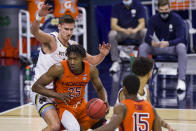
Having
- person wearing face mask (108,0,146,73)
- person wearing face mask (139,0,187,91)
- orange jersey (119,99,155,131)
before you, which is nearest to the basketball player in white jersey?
orange jersey (119,99,155,131)

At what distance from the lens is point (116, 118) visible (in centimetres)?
318

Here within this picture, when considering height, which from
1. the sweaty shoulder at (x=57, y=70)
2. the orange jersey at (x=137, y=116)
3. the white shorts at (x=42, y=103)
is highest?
the sweaty shoulder at (x=57, y=70)

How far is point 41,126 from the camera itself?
5320 millimetres

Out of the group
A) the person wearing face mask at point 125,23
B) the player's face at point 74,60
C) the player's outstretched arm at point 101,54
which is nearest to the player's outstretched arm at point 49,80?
the player's face at point 74,60

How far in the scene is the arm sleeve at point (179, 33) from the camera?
25.9 feet

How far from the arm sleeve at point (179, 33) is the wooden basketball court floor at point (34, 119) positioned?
2.04 metres

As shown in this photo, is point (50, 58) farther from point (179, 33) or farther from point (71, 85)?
point (179, 33)

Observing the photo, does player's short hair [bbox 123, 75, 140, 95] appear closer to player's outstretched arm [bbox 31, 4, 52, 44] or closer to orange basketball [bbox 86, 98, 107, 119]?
orange basketball [bbox 86, 98, 107, 119]

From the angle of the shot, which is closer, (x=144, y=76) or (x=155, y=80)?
(x=144, y=76)

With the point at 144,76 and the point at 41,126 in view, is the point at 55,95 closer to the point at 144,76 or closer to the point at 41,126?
the point at 144,76

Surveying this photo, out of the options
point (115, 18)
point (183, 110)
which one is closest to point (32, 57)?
point (115, 18)

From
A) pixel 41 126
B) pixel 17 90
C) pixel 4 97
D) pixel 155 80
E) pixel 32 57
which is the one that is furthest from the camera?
pixel 32 57

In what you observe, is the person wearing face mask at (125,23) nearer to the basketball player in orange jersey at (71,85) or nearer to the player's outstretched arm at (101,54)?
the player's outstretched arm at (101,54)

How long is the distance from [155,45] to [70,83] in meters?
3.94
